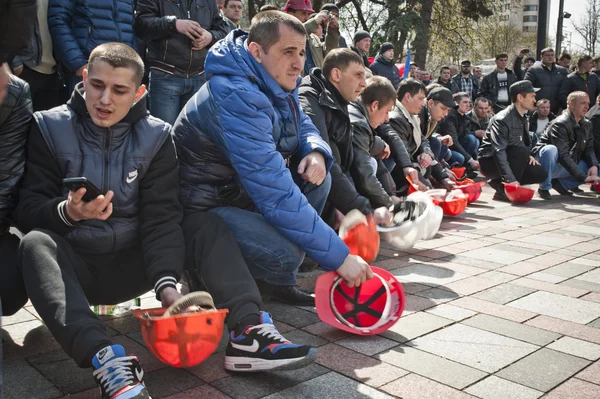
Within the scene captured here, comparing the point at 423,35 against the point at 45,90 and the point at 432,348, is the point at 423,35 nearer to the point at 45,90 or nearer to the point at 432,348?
the point at 45,90

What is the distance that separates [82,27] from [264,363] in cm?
304

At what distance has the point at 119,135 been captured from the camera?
2.76m

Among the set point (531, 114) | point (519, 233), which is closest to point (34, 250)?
point (519, 233)

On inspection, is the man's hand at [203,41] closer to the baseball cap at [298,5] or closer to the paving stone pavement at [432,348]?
the paving stone pavement at [432,348]

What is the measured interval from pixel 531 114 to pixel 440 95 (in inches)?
246

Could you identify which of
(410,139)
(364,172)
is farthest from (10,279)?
(410,139)

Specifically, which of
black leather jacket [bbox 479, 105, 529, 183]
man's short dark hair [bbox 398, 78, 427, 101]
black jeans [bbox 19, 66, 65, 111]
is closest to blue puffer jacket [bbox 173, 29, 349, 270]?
black jeans [bbox 19, 66, 65, 111]

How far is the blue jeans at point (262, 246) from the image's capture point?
2971 mm

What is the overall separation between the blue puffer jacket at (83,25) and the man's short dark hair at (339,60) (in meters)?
1.47

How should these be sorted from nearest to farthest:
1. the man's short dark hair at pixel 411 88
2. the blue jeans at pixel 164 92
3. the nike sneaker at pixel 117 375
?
the nike sneaker at pixel 117 375
the blue jeans at pixel 164 92
the man's short dark hair at pixel 411 88

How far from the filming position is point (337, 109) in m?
4.23

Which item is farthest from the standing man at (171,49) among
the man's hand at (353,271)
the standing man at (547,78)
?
the standing man at (547,78)

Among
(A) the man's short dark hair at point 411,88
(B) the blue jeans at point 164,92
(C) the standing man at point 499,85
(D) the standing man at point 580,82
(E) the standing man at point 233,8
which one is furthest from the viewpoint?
(C) the standing man at point 499,85

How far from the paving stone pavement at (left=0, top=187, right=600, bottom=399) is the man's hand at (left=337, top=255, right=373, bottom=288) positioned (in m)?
0.31
